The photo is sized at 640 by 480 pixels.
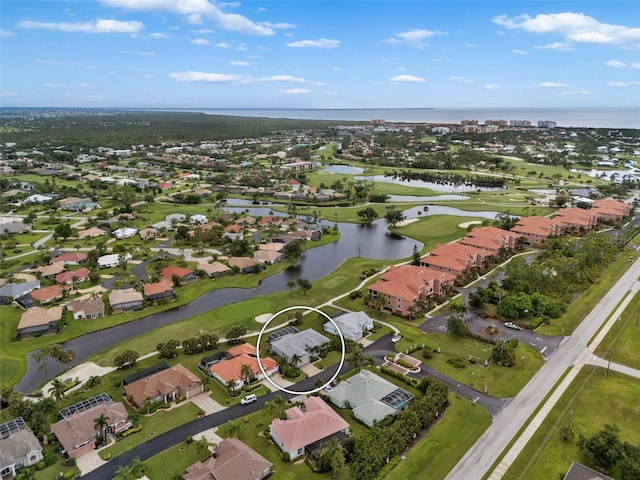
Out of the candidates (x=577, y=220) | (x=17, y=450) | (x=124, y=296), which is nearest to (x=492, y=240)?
(x=577, y=220)

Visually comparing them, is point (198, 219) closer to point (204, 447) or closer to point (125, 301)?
point (125, 301)

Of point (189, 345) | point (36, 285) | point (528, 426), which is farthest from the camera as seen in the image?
point (36, 285)

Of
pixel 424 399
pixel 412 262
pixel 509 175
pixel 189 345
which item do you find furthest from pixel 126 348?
pixel 509 175

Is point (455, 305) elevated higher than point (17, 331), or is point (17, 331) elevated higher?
point (455, 305)

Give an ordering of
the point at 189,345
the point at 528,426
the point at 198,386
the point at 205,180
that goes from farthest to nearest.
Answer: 1. the point at 205,180
2. the point at 189,345
3. the point at 198,386
4. the point at 528,426

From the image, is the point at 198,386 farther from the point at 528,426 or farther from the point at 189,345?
the point at 528,426

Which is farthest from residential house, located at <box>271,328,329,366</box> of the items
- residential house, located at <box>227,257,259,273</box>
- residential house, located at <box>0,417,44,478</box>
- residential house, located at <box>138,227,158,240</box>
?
residential house, located at <box>138,227,158,240</box>
